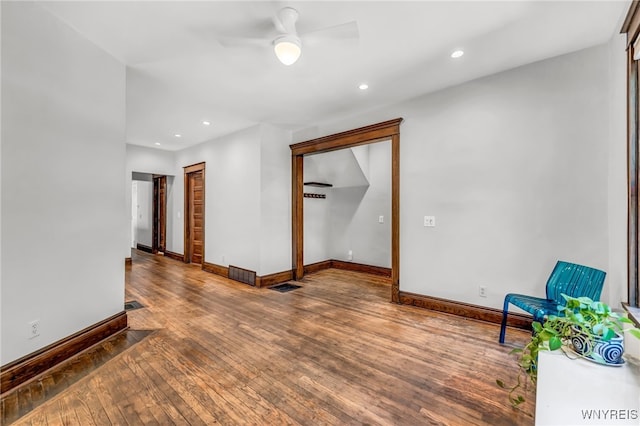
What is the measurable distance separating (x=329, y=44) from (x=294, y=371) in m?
2.74

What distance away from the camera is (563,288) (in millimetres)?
2428

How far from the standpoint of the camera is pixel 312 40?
7.65 ft

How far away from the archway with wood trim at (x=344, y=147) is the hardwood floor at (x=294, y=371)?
732 millimetres

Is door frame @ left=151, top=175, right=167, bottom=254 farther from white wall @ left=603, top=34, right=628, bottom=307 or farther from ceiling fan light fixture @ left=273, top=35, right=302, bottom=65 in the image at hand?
white wall @ left=603, top=34, right=628, bottom=307

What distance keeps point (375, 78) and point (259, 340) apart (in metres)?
3.02

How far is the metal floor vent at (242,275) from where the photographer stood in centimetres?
466

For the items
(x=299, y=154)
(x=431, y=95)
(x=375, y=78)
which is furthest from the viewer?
(x=299, y=154)

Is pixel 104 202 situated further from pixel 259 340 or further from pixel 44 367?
pixel 259 340

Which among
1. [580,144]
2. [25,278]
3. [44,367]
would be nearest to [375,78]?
[580,144]

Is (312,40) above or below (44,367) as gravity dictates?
above

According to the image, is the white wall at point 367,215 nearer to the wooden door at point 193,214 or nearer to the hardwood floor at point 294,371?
the hardwood floor at point 294,371

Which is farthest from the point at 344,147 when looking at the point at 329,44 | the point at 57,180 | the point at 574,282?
the point at 57,180

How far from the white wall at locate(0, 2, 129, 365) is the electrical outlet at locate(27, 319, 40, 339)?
0.09 feet

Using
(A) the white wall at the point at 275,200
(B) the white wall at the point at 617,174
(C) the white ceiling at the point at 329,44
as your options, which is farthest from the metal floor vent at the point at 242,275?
(B) the white wall at the point at 617,174
